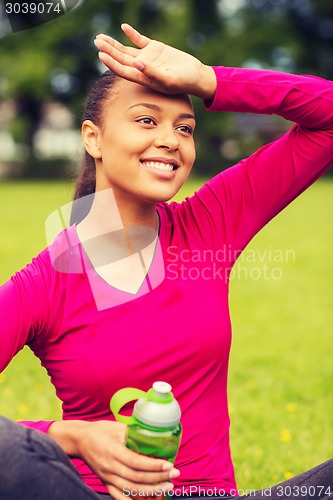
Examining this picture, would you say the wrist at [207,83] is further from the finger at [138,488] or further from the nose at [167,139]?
the finger at [138,488]

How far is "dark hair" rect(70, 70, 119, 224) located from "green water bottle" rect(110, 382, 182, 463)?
3.04 feet

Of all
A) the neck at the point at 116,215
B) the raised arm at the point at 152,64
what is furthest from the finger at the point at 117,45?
the neck at the point at 116,215

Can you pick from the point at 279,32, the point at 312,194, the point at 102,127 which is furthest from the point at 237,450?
the point at 279,32

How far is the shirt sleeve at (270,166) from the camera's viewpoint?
7.82 ft

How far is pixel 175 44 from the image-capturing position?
34875 mm

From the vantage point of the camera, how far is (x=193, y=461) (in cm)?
219

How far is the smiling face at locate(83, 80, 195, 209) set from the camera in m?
2.24

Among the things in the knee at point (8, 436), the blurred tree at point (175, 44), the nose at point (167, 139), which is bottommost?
the knee at point (8, 436)

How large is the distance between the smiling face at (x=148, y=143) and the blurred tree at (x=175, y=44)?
32.3 m

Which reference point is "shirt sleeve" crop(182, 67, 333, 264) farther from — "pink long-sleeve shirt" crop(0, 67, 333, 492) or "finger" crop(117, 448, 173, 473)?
"finger" crop(117, 448, 173, 473)

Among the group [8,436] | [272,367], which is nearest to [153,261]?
[8,436]

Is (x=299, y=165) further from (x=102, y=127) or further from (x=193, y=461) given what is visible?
(x=193, y=461)

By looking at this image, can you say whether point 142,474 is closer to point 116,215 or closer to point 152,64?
point 116,215

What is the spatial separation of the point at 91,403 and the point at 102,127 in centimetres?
92
